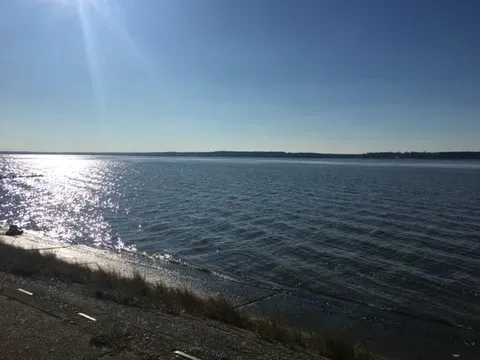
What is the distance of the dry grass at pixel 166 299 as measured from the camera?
10.6m

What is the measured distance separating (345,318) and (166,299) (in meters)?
6.01

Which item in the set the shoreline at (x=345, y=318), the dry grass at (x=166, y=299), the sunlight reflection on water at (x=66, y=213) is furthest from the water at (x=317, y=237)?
the dry grass at (x=166, y=299)

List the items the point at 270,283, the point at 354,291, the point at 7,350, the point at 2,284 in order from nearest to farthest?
the point at 7,350, the point at 2,284, the point at 354,291, the point at 270,283

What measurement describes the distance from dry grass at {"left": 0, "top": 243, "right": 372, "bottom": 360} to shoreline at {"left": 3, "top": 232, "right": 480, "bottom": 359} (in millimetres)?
1190

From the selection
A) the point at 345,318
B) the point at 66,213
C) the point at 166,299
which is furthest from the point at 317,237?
the point at 66,213

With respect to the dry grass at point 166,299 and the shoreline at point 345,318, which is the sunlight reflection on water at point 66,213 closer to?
the dry grass at point 166,299

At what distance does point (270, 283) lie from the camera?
56.9 ft

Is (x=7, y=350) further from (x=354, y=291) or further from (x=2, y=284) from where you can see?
(x=354, y=291)

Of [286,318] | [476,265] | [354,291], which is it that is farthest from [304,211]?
[286,318]

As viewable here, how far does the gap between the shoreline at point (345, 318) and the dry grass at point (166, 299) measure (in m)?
1.19

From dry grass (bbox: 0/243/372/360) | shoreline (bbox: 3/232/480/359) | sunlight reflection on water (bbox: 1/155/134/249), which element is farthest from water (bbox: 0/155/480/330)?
dry grass (bbox: 0/243/372/360)

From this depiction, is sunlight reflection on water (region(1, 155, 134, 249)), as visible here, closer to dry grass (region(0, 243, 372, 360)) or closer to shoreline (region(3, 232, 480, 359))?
dry grass (region(0, 243, 372, 360))

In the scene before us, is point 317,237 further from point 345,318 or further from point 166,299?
point 166,299

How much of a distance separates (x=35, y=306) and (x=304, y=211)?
28.1 metres
